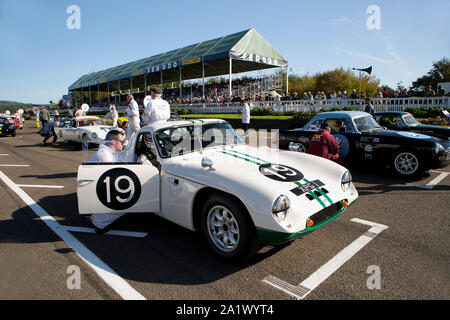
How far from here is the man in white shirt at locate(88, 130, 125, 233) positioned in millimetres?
3850

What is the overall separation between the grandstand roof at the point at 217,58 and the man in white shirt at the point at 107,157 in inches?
879

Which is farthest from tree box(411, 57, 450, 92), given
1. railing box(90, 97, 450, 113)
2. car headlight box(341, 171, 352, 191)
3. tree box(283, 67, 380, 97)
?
car headlight box(341, 171, 352, 191)

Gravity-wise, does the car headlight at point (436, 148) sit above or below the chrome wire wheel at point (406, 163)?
above

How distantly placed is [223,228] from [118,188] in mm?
1397

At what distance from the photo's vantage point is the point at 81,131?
11547mm

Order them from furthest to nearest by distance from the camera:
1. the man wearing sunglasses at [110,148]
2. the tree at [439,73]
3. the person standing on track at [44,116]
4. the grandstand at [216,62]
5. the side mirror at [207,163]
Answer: the tree at [439,73]
the grandstand at [216,62]
the person standing on track at [44,116]
the man wearing sunglasses at [110,148]
the side mirror at [207,163]

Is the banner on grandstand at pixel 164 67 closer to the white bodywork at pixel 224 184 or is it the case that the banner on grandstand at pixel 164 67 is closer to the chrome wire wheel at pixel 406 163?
the chrome wire wheel at pixel 406 163

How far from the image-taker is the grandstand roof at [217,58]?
25.9 meters

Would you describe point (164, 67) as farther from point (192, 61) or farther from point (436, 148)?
point (436, 148)

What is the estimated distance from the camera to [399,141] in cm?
643

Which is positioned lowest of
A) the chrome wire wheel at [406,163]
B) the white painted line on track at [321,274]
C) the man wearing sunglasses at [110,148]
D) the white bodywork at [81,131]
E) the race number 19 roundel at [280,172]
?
the white painted line on track at [321,274]

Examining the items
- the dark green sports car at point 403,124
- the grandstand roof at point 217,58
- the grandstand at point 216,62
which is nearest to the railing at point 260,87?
the grandstand at point 216,62
